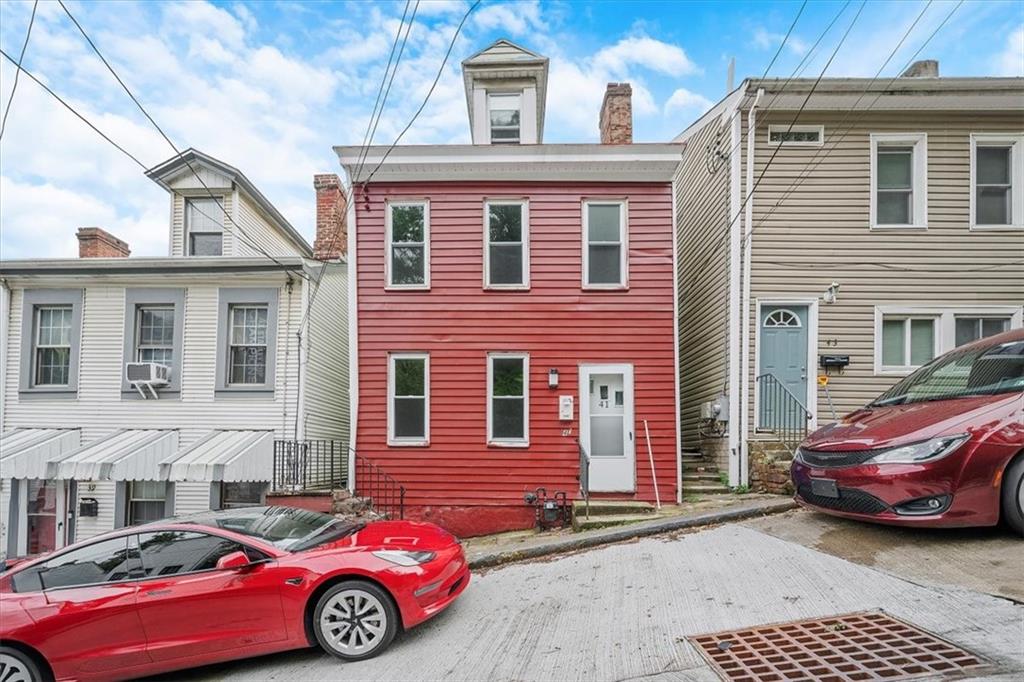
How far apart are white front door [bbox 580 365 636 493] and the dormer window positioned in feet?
15.4

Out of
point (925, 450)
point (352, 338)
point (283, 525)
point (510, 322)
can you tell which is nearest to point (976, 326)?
point (925, 450)

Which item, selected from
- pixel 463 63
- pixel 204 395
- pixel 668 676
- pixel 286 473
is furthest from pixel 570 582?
pixel 463 63

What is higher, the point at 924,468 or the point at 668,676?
the point at 924,468

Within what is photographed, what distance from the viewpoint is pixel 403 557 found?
15.4 feet

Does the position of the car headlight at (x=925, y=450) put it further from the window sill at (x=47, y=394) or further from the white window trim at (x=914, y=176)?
the window sill at (x=47, y=394)

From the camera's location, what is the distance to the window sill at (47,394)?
411 inches

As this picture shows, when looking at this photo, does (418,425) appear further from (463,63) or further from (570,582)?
(463,63)

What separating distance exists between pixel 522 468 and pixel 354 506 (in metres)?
2.72

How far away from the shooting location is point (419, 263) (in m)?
10.0

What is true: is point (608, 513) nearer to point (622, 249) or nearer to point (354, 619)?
point (622, 249)

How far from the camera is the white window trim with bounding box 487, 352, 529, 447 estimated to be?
959 centimetres

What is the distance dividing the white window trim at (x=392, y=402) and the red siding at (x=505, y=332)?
8cm

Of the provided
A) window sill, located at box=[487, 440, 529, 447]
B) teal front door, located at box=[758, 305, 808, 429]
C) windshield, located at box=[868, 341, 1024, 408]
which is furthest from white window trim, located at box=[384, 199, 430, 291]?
windshield, located at box=[868, 341, 1024, 408]

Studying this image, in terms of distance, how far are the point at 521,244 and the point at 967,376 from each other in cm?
641
